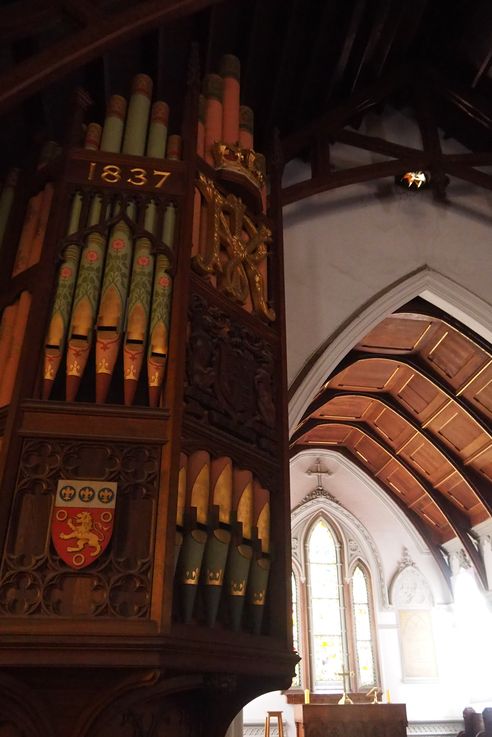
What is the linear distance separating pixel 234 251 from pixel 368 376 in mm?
6258

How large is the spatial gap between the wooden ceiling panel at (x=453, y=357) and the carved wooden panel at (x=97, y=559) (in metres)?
5.96

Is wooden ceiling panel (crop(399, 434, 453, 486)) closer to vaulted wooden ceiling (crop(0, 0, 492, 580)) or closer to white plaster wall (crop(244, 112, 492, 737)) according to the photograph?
vaulted wooden ceiling (crop(0, 0, 492, 580))

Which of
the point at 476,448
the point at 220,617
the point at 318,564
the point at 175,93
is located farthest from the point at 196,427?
the point at 318,564

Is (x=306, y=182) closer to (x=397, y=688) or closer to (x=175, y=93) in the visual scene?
(x=175, y=93)

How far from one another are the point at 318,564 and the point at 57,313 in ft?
35.2

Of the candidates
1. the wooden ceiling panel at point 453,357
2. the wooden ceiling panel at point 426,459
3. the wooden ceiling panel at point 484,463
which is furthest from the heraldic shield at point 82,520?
the wooden ceiling panel at point 426,459

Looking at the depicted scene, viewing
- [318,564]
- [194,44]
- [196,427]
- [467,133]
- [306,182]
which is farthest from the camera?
[318,564]

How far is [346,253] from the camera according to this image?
20.5 feet

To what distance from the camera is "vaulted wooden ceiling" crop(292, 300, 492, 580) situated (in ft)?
28.3

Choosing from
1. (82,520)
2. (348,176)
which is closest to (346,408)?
(348,176)

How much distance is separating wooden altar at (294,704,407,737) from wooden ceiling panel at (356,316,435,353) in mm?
4786

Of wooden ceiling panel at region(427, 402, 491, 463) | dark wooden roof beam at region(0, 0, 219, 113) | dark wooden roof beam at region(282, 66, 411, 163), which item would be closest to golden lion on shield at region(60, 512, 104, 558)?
dark wooden roof beam at region(0, 0, 219, 113)

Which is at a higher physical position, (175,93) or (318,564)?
(175,93)

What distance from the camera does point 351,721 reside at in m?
8.77
